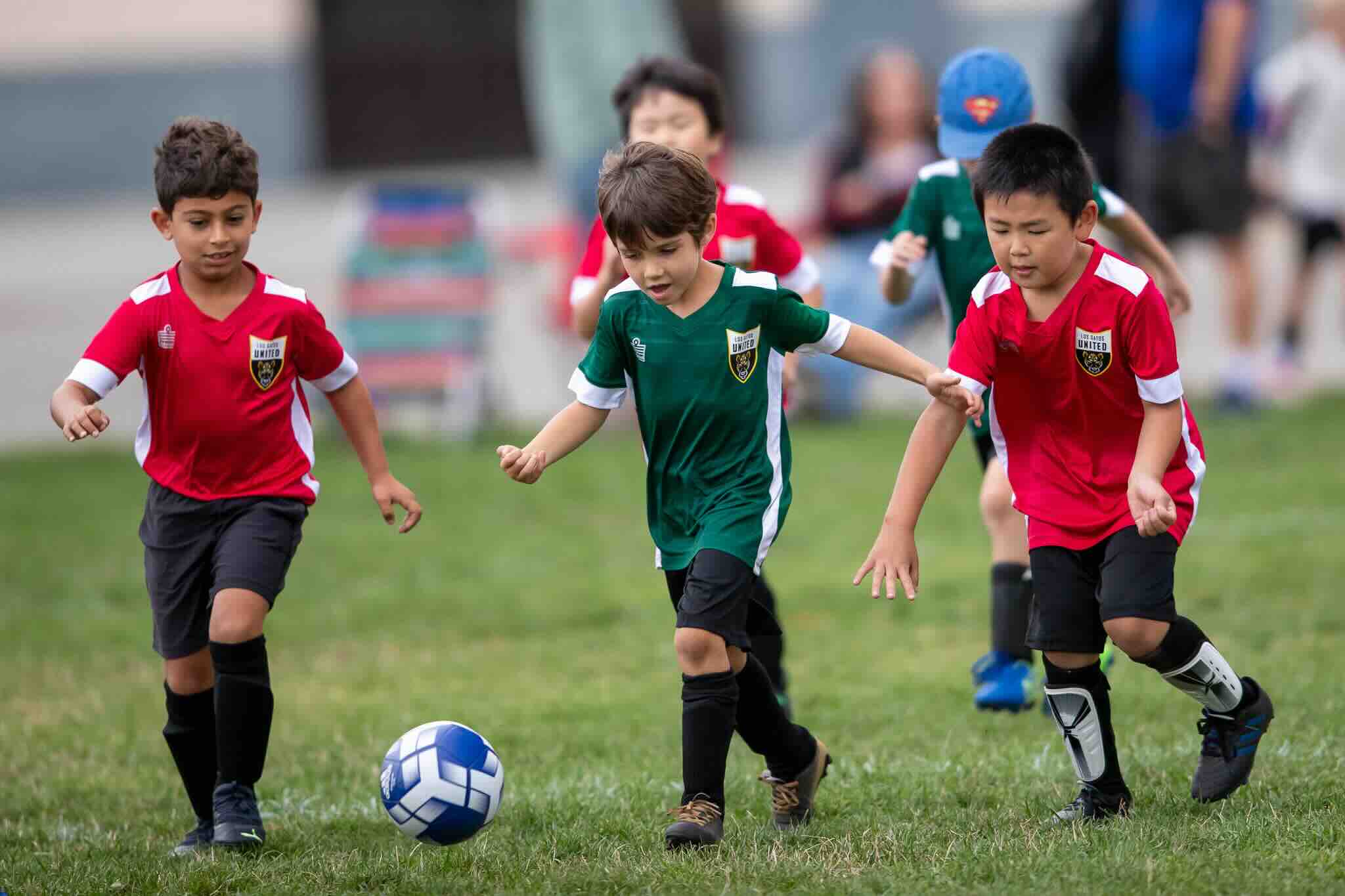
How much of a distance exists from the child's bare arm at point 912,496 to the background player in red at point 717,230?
0.87 metres

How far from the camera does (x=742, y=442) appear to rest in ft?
14.9

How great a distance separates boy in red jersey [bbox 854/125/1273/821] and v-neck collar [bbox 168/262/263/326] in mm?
1753

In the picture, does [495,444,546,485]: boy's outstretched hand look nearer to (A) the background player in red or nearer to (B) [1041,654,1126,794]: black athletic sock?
(A) the background player in red

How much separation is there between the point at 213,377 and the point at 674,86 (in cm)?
177

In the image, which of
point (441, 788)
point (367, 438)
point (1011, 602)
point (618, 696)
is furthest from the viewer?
point (618, 696)

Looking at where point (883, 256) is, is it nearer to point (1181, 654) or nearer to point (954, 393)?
point (954, 393)

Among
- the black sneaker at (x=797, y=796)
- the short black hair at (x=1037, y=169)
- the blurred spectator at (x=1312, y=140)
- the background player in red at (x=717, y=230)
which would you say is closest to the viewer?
the short black hair at (x=1037, y=169)

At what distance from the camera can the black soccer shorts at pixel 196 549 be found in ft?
15.7

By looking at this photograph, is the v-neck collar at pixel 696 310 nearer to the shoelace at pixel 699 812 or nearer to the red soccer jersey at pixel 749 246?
the red soccer jersey at pixel 749 246

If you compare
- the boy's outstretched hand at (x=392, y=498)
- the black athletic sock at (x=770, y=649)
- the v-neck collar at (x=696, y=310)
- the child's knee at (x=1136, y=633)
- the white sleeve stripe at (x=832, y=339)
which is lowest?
the black athletic sock at (x=770, y=649)

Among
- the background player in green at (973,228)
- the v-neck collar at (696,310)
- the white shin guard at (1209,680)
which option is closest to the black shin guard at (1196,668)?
the white shin guard at (1209,680)

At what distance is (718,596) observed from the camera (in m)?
4.38

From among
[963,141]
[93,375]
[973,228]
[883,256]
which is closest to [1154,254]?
Result: [973,228]

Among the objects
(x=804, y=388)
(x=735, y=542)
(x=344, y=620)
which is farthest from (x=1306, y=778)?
(x=804, y=388)
